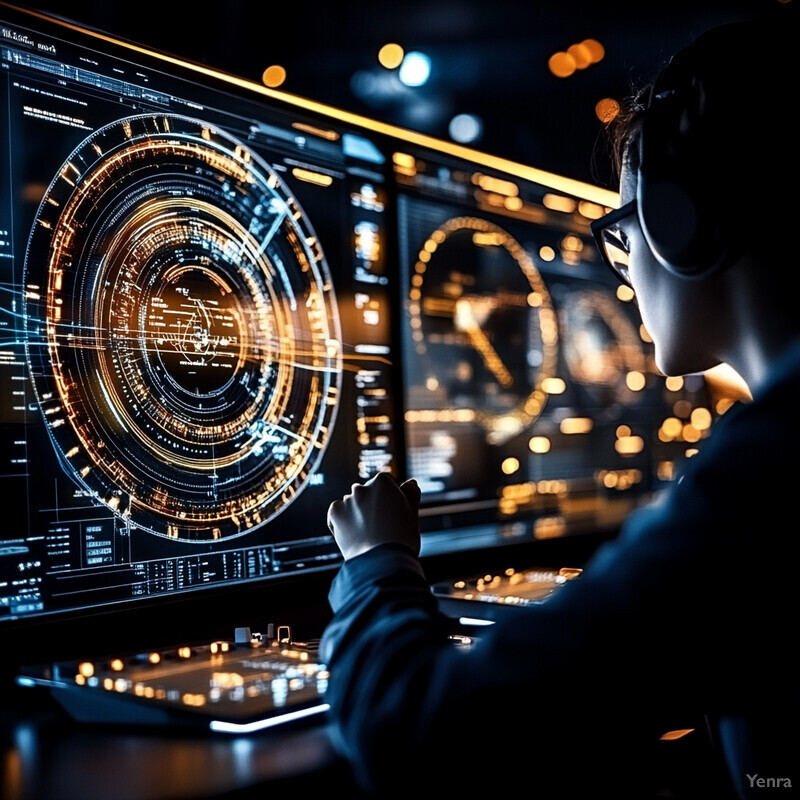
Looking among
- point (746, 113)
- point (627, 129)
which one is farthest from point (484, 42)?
point (746, 113)

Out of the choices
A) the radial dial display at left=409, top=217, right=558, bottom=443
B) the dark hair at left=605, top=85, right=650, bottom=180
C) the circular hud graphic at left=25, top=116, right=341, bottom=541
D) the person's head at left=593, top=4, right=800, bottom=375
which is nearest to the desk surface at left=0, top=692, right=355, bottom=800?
the circular hud graphic at left=25, top=116, right=341, bottom=541

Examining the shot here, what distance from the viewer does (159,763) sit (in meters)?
0.67

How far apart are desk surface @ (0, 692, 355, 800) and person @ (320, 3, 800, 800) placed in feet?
0.11

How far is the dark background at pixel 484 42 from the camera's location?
2.04m

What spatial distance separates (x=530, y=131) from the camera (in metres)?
2.34

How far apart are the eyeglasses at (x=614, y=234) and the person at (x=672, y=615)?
0.10 metres

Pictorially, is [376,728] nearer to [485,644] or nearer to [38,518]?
[485,644]

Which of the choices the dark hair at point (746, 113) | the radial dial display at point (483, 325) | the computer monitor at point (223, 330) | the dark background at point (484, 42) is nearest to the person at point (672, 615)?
the dark hair at point (746, 113)

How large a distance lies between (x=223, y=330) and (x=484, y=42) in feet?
4.80

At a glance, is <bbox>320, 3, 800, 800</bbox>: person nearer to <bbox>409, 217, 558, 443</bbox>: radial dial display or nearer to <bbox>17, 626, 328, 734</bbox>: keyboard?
<bbox>17, 626, 328, 734</bbox>: keyboard

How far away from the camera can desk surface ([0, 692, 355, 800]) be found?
62 cm

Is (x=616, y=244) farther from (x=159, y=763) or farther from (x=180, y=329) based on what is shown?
(x=159, y=763)

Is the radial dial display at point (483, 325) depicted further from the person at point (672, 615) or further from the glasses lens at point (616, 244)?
the person at point (672, 615)

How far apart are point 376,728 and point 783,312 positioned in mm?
435
